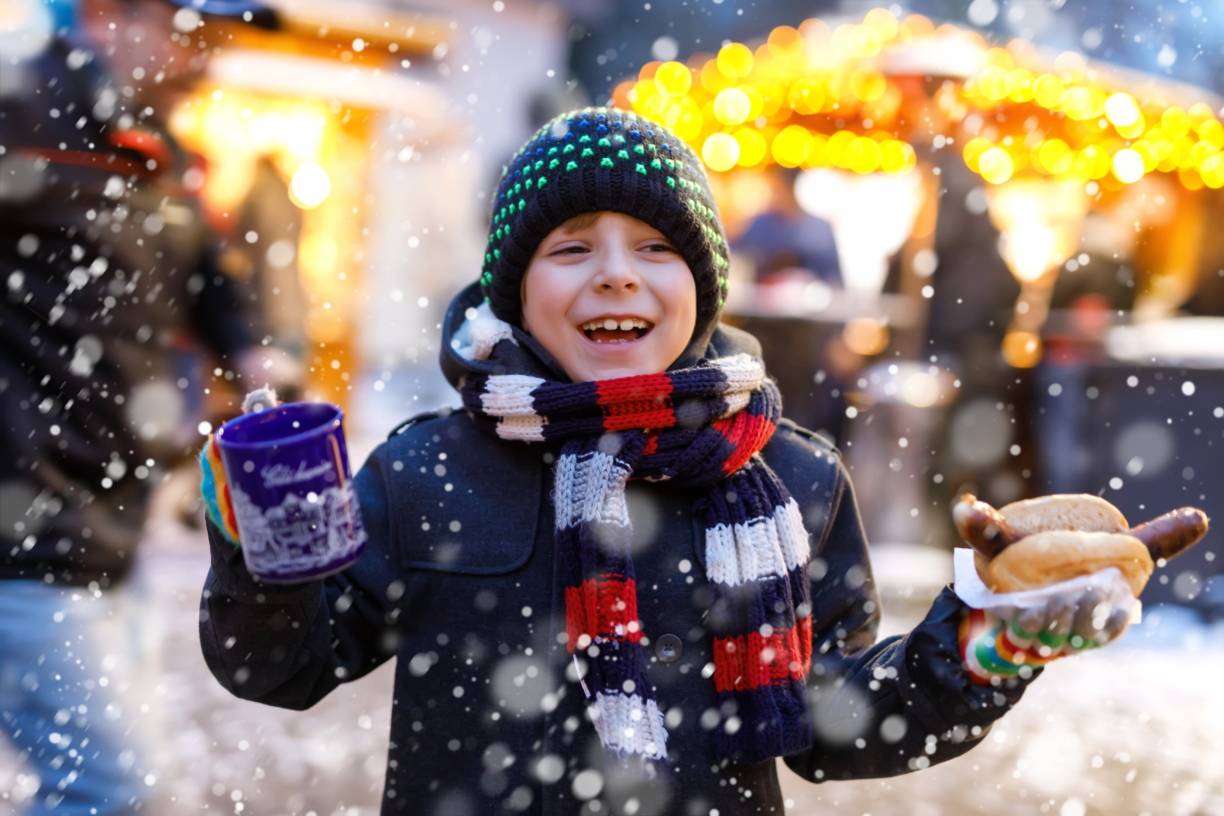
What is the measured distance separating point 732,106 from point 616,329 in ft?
22.4

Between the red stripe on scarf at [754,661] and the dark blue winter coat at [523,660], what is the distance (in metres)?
0.04

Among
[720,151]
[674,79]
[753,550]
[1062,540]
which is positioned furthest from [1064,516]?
[674,79]

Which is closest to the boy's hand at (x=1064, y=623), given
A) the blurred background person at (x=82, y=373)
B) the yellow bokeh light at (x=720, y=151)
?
the blurred background person at (x=82, y=373)

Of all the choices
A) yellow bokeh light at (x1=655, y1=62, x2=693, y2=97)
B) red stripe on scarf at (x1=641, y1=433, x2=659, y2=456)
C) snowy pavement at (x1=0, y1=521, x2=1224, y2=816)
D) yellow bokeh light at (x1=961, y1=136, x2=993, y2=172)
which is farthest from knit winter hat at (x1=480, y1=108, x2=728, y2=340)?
yellow bokeh light at (x1=655, y1=62, x2=693, y2=97)

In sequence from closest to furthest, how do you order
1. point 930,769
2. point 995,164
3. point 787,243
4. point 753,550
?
point 753,550
point 930,769
point 995,164
point 787,243

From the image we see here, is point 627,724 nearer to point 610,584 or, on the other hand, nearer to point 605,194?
point 610,584

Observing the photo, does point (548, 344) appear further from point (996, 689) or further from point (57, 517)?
point (57, 517)

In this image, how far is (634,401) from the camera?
1.76 m

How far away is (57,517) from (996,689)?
6.24 ft

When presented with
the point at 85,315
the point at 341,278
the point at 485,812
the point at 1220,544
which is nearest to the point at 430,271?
the point at 341,278

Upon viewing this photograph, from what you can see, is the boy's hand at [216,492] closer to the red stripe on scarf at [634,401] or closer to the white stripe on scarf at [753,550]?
the red stripe on scarf at [634,401]

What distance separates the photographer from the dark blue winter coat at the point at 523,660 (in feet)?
5.51

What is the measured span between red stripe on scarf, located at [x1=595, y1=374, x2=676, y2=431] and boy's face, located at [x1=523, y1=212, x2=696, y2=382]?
0.07 metres

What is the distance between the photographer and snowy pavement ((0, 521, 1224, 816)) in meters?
3.48
